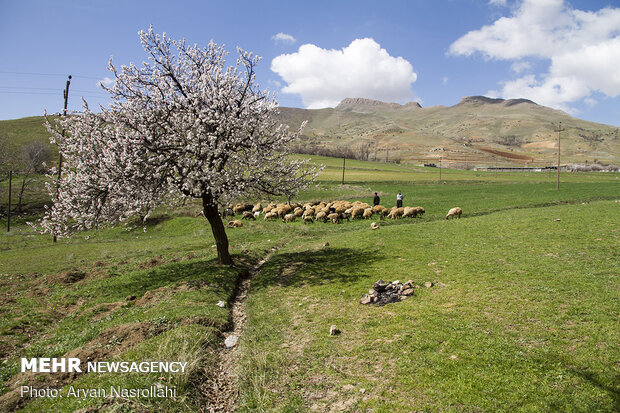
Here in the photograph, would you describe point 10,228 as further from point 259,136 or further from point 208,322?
point 208,322

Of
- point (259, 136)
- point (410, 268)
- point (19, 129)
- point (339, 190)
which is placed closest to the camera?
point (410, 268)

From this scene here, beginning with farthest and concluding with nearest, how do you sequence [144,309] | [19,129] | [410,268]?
1. [19,129]
2. [410,268]
3. [144,309]

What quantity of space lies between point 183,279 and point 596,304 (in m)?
17.4

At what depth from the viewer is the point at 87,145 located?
678 inches

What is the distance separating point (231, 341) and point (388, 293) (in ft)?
20.8

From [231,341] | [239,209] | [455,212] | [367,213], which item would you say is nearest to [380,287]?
[231,341]

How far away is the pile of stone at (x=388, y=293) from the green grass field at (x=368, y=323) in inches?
15.7

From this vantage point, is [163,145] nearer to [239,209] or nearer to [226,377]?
[226,377]

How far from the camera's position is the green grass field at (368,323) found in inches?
286

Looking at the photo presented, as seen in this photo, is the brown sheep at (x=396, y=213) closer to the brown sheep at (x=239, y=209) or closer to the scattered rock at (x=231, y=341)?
the brown sheep at (x=239, y=209)

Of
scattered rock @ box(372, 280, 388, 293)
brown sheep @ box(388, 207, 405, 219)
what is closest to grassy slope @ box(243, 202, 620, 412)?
scattered rock @ box(372, 280, 388, 293)

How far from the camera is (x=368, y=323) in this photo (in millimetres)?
10922

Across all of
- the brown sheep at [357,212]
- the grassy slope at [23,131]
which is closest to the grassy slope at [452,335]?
the brown sheep at [357,212]

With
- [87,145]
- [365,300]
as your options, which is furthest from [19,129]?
[365,300]
